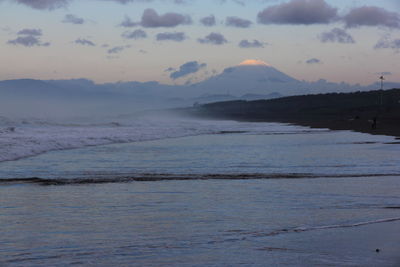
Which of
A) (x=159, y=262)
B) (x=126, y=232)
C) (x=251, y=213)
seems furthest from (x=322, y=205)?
(x=159, y=262)

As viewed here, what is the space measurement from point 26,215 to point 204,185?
5528 mm

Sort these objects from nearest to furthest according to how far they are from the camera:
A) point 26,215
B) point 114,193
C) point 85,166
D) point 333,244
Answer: point 333,244 < point 26,215 < point 114,193 < point 85,166

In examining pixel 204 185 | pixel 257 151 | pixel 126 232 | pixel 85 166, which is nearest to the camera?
pixel 126 232

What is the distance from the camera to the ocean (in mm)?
7973

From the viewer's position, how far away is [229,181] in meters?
16.2

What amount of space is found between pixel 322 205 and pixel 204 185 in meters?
3.94

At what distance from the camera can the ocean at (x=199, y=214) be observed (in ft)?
26.2

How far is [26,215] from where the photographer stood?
35.4 ft

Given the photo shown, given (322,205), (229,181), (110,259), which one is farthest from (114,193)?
(110,259)

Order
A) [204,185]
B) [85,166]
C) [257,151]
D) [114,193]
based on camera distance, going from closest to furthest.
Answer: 1. [114,193]
2. [204,185]
3. [85,166]
4. [257,151]

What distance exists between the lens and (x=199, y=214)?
1098cm

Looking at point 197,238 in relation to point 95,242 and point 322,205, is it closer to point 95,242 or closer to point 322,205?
point 95,242

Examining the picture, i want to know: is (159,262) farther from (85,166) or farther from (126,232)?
(85,166)

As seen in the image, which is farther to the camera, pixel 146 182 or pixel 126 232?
pixel 146 182
